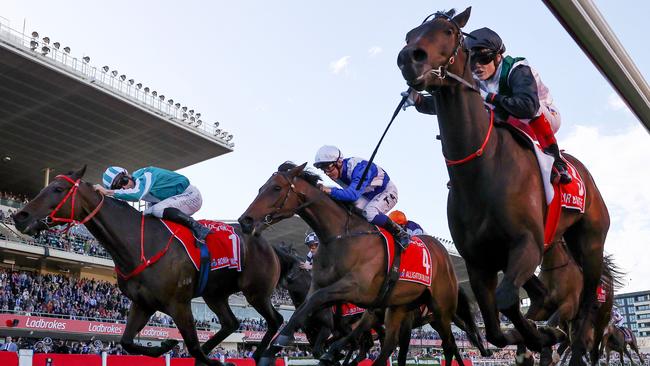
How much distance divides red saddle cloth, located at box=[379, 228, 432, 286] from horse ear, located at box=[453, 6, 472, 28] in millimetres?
3612

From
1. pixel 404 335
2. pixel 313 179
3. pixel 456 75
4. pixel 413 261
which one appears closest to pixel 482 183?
pixel 456 75

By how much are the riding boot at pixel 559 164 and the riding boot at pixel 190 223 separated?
4.42 m

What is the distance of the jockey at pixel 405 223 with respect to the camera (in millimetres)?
10023

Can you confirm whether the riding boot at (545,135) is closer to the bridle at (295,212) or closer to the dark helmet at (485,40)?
the dark helmet at (485,40)

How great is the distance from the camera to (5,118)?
31.1 metres

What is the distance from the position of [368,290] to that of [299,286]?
11.9 ft

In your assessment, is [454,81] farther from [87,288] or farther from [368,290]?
[87,288]

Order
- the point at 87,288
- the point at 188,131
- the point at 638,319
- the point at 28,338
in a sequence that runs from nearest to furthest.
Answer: the point at 28,338 → the point at 87,288 → the point at 188,131 → the point at 638,319

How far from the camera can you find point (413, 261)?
7.31 metres

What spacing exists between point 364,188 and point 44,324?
20.5 m

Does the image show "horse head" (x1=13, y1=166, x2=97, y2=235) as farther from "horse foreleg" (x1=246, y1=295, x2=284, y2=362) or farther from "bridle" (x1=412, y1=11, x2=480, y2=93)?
"bridle" (x1=412, y1=11, x2=480, y2=93)

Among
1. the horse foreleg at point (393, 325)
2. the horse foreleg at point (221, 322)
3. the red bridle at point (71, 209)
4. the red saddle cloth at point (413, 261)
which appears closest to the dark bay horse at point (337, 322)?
the horse foreleg at point (393, 325)

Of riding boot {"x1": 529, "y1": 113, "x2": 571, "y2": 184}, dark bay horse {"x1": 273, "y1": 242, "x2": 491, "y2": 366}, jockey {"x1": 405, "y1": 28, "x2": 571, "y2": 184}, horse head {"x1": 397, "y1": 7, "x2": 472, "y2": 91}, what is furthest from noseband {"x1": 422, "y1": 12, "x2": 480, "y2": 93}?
dark bay horse {"x1": 273, "y1": 242, "x2": 491, "y2": 366}

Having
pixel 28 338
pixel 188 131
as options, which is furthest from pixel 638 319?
pixel 28 338
